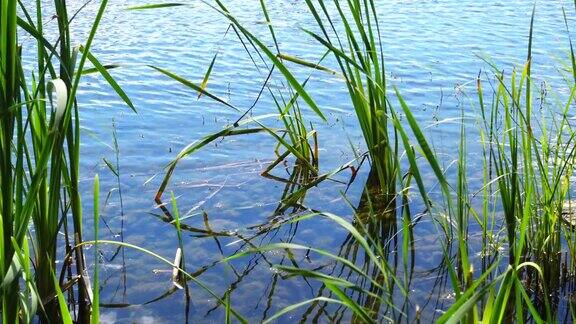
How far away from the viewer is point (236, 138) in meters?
5.23

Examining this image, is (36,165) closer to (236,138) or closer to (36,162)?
(36,162)

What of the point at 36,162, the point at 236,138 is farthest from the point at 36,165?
the point at 236,138

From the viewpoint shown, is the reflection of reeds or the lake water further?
the lake water

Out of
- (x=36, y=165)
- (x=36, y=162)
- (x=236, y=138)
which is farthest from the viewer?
(x=236, y=138)

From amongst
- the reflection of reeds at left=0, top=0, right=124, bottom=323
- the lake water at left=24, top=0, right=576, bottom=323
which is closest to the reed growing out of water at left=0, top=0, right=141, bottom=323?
the reflection of reeds at left=0, top=0, right=124, bottom=323

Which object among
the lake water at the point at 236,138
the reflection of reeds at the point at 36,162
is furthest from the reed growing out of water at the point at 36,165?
the lake water at the point at 236,138

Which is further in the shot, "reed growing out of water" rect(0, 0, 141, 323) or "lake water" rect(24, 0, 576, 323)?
"lake water" rect(24, 0, 576, 323)

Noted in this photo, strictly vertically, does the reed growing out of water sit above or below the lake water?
above

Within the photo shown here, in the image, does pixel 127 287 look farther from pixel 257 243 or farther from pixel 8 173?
pixel 8 173

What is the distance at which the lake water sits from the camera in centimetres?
321

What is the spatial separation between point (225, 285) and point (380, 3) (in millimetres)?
7715

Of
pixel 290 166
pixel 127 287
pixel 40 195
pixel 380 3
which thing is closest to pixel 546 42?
pixel 380 3

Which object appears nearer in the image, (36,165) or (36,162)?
(36,165)

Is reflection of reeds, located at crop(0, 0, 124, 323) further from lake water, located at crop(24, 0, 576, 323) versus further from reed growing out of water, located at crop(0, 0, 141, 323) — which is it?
lake water, located at crop(24, 0, 576, 323)
